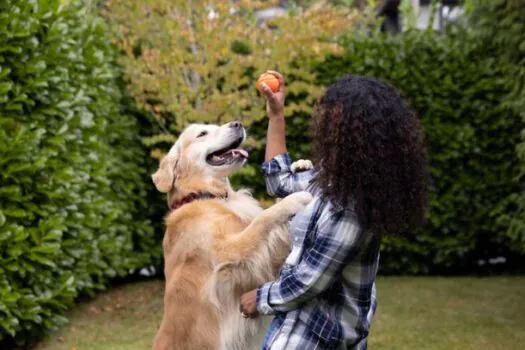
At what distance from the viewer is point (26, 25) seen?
21.4ft

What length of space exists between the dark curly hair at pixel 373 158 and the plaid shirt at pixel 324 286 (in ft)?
0.25

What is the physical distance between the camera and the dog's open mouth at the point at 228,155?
14.8ft

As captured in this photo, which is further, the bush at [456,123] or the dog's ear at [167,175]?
the bush at [456,123]

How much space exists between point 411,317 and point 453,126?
268 cm

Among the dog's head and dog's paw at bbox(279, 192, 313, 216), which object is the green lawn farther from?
dog's paw at bbox(279, 192, 313, 216)

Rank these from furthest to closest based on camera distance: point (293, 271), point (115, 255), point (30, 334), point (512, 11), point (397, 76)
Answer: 1. point (397, 76)
2. point (115, 255)
3. point (512, 11)
4. point (30, 334)
5. point (293, 271)

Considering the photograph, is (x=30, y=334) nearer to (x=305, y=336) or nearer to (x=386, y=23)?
(x=305, y=336)

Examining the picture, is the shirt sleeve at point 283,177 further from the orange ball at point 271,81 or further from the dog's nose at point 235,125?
the dog's nose at point 235,125

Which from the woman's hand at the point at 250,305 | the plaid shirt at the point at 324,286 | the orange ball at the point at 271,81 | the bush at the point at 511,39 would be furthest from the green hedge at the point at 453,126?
the plaid shirt at the point at 324,286

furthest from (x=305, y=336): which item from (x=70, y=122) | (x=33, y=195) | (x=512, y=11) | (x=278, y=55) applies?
(x=512, y=11)

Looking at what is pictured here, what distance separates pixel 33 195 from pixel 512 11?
490 centimetres

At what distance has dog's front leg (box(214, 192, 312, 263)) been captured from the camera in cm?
361

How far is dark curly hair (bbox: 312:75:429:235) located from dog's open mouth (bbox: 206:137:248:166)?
1604 millimetres

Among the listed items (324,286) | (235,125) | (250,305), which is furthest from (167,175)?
(324,286)
